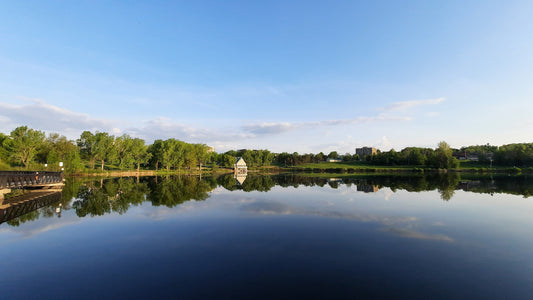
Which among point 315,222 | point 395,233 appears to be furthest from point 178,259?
point 395,233

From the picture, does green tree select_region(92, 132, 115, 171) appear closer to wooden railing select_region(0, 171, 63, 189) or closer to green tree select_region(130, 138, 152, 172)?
green tree select_region(130, 138, 152, 172)

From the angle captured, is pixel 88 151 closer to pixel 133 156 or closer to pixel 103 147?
pixel 103 147

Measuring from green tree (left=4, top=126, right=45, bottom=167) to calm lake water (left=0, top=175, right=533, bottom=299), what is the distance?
56.0 m

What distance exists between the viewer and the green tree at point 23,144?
56.3 meters

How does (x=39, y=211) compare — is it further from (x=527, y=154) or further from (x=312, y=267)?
(x=527, y=154)

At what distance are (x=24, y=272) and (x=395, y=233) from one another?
1646 centimetres

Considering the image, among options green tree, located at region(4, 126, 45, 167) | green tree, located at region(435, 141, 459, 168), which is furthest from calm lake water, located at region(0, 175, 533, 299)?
green tree, located at region(435, 141, 459, 168)

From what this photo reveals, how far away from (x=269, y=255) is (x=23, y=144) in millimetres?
73894

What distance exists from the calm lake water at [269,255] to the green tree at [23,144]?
56.0 metres

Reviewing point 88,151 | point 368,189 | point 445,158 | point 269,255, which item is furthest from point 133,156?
point 445,158

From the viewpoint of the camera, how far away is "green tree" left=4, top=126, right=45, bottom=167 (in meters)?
56.3

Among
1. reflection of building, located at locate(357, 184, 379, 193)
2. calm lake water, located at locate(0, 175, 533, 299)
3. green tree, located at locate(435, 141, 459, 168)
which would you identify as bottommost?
reflection of building, located at locate(357, 184, 379, 193)

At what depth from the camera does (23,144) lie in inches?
2216

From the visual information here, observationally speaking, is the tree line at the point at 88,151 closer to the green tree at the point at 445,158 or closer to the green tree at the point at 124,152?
the green tree at the point at 124,152
